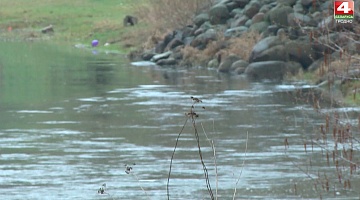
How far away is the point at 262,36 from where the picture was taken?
42.1m

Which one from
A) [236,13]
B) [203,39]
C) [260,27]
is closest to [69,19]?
[236,13]

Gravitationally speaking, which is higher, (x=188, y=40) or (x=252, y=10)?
(x=252, y=10)

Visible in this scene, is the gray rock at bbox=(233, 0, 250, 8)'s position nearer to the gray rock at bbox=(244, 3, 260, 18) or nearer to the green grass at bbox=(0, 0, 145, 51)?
the gray rock at bbox=(244, 3, 260, 18)

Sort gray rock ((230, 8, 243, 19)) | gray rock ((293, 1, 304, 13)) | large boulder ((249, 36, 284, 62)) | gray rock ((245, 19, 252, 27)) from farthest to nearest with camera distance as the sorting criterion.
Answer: gray rock ((230, 8, 243, 19)) → gray rock ((245, 19, 252, 27)) → gray rock ((293, 1, 304, 13)) → large boulder ((249, 36, 284, 62))

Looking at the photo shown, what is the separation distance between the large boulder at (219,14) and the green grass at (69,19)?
13.2 metres

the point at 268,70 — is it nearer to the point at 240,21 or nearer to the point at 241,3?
the point at 240,21

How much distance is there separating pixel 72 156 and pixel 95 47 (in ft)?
144

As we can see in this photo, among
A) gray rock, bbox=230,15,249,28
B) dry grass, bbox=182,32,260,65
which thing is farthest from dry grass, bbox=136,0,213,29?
dry grass, bbox=182,32,260,65

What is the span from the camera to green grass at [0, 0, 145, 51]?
68188mm

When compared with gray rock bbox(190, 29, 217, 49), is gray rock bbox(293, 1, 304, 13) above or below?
above

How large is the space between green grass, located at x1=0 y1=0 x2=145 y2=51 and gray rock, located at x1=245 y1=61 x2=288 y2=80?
24443 millimetres

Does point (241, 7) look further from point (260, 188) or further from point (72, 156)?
point (260, 188)

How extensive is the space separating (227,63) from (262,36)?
2583 mm

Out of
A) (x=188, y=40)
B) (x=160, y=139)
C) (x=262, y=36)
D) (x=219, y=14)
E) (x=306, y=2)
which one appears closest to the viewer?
(x=160, y=139)
